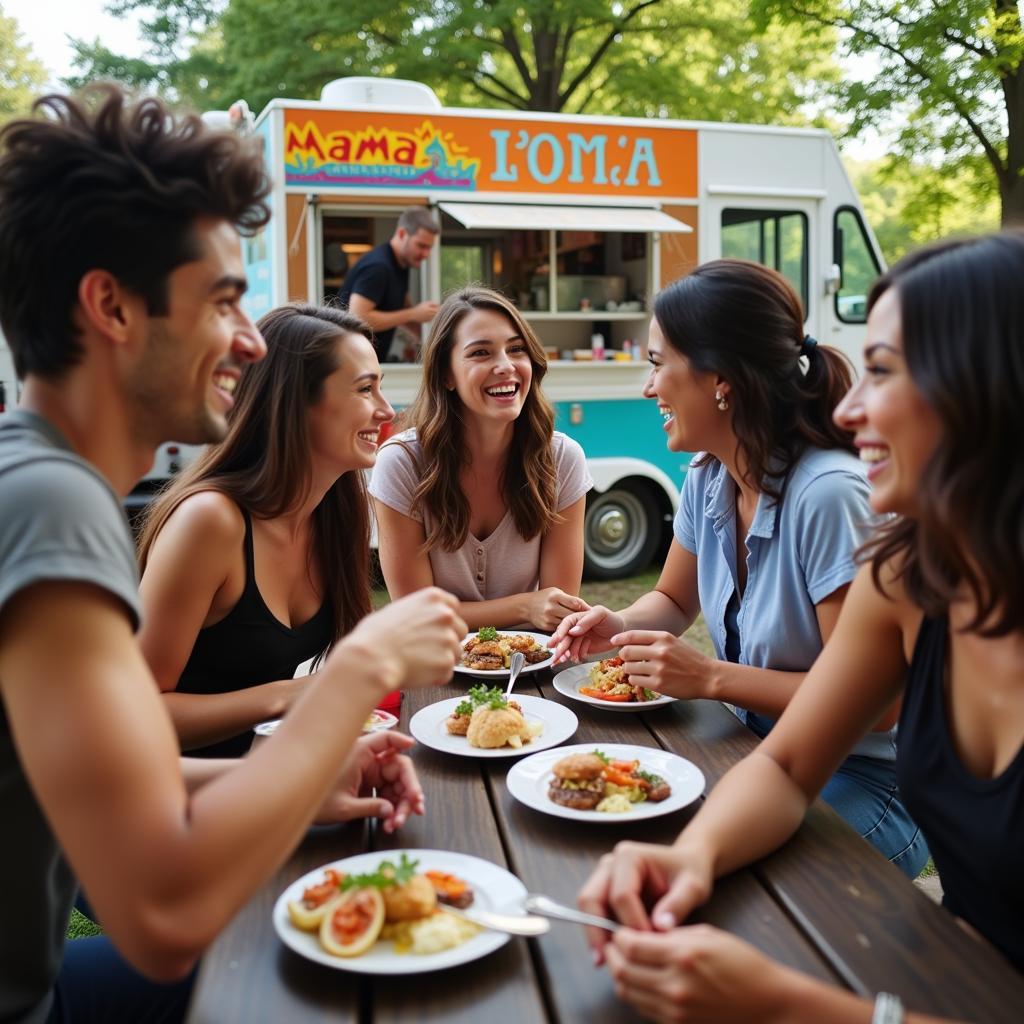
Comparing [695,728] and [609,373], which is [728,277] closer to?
[695,728]

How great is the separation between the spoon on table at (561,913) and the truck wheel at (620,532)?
21.4 ft

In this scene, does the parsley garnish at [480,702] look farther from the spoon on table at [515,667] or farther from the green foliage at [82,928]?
the green foliage at [82,928]

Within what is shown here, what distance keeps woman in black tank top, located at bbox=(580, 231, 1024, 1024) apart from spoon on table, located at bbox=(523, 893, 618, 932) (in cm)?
2

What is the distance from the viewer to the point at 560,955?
4.38 ft

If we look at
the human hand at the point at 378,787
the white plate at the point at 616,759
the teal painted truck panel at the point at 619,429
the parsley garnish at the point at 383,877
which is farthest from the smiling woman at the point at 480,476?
the teal painted truck panel at the point at 619,429

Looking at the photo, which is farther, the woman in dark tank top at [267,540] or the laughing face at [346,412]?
the laughing face at [346,412]

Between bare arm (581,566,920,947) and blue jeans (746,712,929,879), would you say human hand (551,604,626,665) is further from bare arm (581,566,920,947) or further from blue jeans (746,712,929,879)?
bare arm (581,566,920,947)

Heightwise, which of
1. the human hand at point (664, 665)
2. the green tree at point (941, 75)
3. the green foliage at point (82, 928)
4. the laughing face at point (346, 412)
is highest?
the green tree at point (941, 75)

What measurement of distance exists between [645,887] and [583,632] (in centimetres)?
126

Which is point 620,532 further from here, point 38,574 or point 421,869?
point 38,574

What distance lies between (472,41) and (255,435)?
40.3 feet

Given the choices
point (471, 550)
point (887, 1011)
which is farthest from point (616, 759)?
point (471, 550)

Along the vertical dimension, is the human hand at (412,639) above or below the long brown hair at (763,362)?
below

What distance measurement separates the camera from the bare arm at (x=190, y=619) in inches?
90.7
